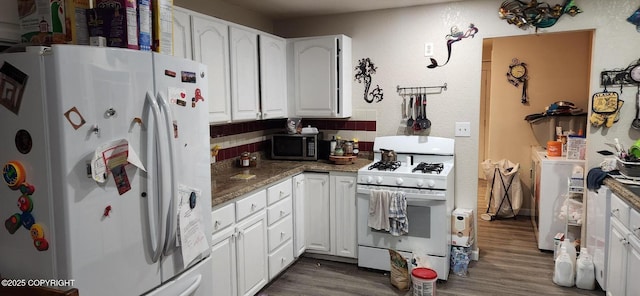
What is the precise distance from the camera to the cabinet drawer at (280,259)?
10.2 feet

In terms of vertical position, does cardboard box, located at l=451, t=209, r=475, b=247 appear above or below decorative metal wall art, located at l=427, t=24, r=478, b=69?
below

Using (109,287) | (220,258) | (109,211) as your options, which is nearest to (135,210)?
(109,211)

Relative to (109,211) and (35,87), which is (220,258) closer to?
(109,211)

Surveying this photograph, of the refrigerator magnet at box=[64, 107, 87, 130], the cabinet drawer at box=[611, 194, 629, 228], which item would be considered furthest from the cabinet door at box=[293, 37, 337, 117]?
the refrigerator magnet at box=[64, 107, 87, 130]

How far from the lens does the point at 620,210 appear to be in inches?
98.6

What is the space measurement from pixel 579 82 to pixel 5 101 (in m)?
5.22

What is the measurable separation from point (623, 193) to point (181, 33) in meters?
2.78

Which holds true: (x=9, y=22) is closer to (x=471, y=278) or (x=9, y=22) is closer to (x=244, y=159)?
(x=244, y=159)

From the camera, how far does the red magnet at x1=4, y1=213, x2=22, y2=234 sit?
1.48 metres

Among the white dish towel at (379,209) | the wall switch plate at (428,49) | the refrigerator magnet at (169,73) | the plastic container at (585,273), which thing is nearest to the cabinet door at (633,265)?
the plastic container at (585,273)

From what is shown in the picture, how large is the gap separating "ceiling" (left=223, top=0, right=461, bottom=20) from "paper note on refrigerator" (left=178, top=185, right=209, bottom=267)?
2135 mm

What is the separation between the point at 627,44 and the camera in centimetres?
308

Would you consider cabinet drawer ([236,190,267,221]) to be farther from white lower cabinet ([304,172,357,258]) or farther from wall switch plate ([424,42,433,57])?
wall switch plate ([424,42,433,57])

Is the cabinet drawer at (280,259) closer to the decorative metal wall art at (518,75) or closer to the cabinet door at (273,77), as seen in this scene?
the cabinet door at (273,77)
